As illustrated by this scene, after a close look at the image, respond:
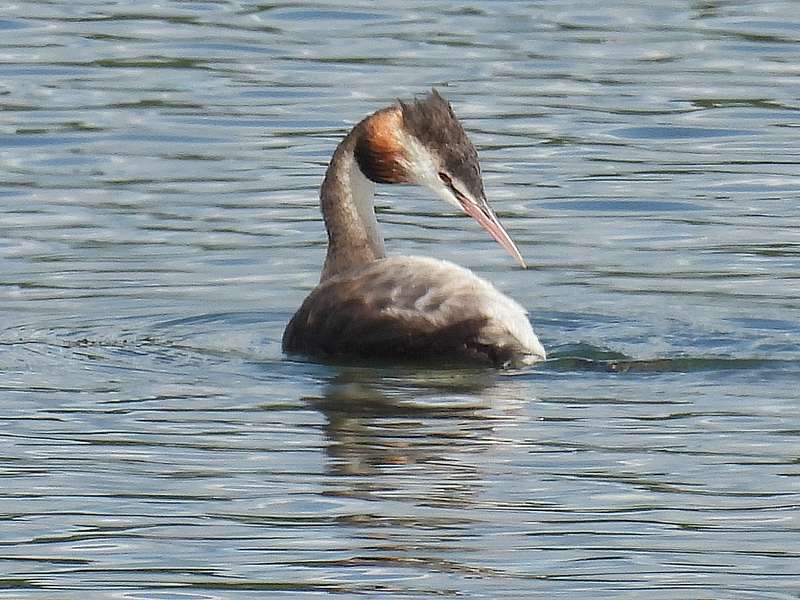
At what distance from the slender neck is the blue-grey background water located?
0.41m

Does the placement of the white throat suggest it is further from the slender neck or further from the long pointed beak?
the long pointed beak

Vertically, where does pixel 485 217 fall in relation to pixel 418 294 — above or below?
above

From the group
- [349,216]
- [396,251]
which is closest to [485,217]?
[349,216]

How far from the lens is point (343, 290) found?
959 cm

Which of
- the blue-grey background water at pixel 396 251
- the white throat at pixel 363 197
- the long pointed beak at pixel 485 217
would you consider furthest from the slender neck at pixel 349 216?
the long pointed beak at pixel 485 217

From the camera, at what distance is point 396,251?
12.3 m

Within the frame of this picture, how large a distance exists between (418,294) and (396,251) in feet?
9.41

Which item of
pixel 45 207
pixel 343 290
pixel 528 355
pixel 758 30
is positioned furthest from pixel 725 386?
pixel 758 30

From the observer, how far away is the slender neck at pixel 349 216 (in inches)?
414

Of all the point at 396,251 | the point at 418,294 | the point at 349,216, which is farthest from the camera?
the point at 396,251

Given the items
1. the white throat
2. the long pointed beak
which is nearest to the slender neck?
the white throat

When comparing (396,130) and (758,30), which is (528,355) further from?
(758,30)

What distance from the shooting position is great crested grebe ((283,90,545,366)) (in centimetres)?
939

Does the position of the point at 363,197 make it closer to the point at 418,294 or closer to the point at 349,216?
the point at 349,216
